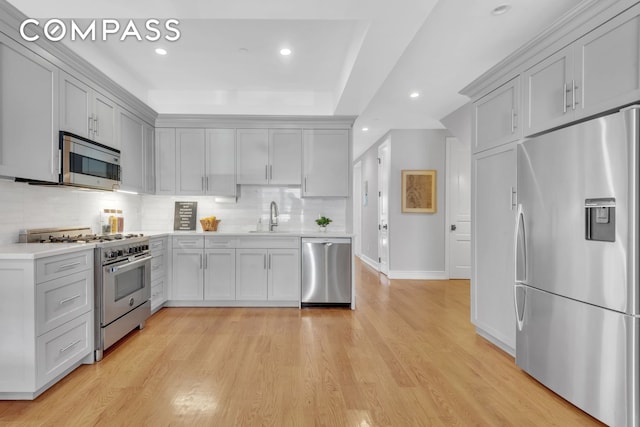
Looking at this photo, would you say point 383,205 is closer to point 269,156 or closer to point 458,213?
point 458,213

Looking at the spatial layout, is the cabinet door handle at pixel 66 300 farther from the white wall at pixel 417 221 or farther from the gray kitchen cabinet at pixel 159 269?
the white wall at pixel 417 221

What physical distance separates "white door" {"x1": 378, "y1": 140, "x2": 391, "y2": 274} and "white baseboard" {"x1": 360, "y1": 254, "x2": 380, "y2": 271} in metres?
0.17

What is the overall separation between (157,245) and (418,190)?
4.25 m

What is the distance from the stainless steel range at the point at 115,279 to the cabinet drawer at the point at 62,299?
0.10m

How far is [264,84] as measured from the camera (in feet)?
13.8

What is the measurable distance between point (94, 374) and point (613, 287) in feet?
11.2

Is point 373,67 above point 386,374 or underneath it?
above

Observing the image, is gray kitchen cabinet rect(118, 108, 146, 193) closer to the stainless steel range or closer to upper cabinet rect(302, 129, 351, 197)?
the stainless steel range

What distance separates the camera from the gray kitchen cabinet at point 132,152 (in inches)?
146

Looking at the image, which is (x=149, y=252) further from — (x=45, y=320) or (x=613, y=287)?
(x=613, y=287)

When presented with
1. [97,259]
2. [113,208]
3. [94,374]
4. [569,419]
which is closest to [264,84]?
[113,208]

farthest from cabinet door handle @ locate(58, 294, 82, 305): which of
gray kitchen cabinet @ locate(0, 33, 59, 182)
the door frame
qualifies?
the door frame

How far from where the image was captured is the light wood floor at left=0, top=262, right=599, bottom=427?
196cm

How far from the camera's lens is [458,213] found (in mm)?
5887
